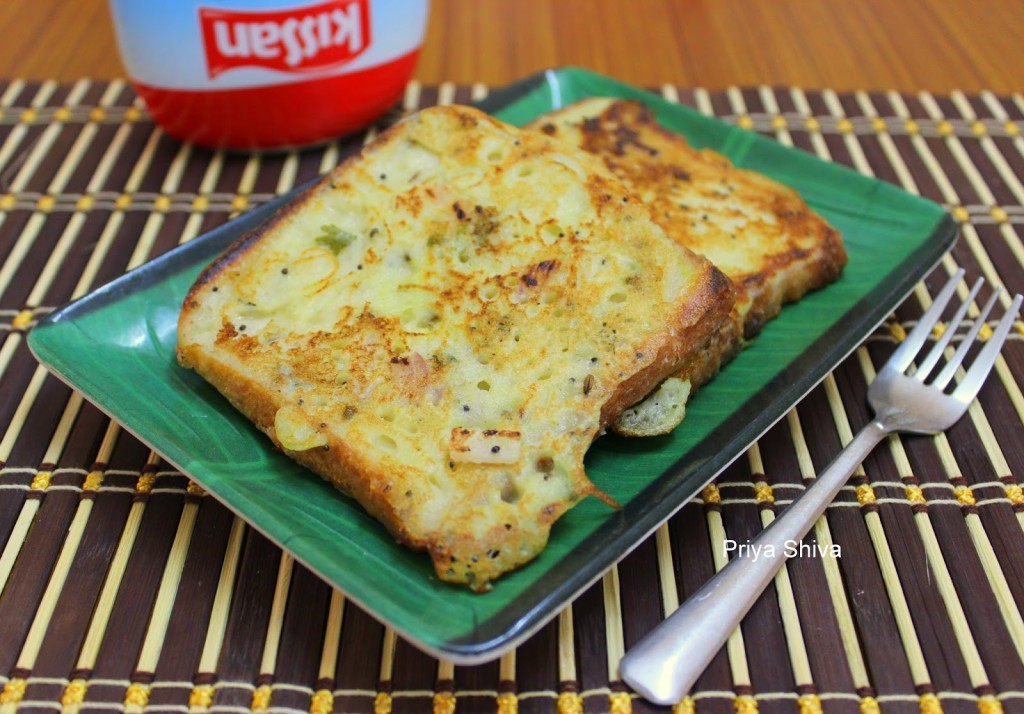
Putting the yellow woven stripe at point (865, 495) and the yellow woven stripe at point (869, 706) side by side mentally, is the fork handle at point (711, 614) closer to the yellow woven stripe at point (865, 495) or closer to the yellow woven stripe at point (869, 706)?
the yellow woven stripe at point (865, 495)

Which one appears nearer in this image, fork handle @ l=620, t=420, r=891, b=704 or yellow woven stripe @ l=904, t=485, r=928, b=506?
fork handle @ l=620, t=420, r=891, b=704

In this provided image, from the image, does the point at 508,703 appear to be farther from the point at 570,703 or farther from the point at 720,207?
the point at 720,207

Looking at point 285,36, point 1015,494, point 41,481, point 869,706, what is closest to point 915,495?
point 1015,494

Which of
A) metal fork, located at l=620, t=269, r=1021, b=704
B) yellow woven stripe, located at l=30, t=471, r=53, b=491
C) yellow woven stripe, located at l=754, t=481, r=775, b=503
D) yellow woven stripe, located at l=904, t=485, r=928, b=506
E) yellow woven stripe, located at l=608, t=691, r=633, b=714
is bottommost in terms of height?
yellow woven stripe, located at l=30, t=471, r=53, b=491

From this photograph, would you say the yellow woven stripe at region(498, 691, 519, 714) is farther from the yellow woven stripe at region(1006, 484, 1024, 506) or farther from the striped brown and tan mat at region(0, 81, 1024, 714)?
the yellow woven stripe at region(1006, 484, 1024, 506)

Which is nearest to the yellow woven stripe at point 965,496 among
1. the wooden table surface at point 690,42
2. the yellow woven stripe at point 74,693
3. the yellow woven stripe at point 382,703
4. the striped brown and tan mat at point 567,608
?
the striped brown and tan mat at point 567,608

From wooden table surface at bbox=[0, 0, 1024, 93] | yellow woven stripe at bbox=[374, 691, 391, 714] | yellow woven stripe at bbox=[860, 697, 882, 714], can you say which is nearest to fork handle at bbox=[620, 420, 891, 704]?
yellow woven stripe at bbox=[860, 697, 882, 714]

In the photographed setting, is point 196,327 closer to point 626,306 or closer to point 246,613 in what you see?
point 246,613
